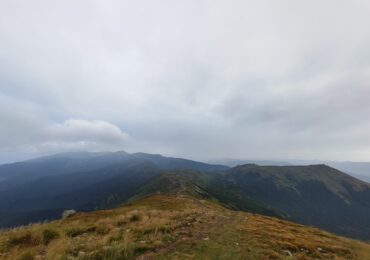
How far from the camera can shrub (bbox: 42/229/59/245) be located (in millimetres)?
15023

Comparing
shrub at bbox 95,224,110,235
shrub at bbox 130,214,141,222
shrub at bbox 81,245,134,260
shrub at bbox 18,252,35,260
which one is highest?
shrub at bbox 81,245,134,260

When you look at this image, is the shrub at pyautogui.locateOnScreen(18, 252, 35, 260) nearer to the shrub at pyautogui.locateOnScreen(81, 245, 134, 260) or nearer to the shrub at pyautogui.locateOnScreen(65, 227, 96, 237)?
the shrub at pyautogui.locateOnScreen(81, 245, 134, 260)

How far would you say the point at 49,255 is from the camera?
10.7 m

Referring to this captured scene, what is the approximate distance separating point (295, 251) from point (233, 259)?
20.9 feet

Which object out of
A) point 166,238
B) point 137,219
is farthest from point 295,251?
point 137,219

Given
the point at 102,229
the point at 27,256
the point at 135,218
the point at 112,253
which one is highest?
the point at 112,253

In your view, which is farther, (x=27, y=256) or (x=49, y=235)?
(x=49, y=235)

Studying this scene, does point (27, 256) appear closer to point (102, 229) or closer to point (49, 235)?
point (49, 235)

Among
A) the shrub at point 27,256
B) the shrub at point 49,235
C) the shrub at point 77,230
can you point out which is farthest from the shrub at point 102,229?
the shrub at point 27,256

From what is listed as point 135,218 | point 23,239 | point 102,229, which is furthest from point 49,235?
point 135,218

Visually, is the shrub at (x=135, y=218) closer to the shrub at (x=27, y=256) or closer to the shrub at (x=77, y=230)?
the shrub at (x=77, y=230)

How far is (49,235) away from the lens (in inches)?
616

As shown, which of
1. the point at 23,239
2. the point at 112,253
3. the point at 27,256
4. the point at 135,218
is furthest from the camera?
the point at 135,218

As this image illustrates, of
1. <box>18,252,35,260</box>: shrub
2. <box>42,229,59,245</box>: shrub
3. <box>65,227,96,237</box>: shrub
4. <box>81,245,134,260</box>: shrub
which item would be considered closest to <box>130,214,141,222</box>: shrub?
<box>65,227,96,237</box>: shrub
